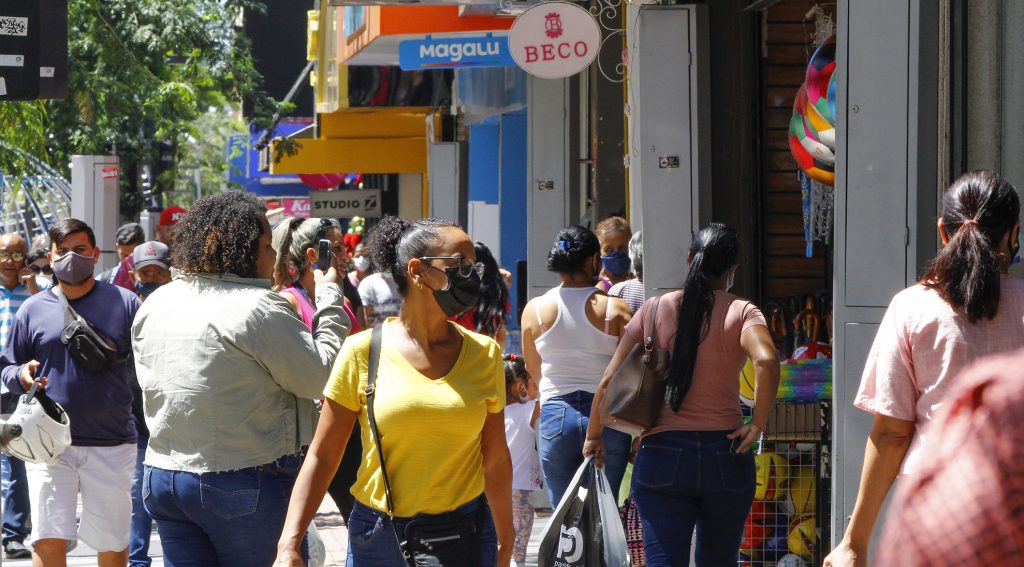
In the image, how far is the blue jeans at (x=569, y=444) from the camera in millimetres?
6852

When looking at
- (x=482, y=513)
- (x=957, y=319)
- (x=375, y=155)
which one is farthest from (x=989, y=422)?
(x=375, y=155)

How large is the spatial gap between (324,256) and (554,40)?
394 cm

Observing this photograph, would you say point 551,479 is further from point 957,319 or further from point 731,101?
point 957,319

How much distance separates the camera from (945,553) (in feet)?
3.71

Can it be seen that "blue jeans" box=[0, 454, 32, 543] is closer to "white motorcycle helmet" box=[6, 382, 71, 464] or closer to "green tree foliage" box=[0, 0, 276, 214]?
"white motorcycle helmet" box=[6, 382, 71, 464]

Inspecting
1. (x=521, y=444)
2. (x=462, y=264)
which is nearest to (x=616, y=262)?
(x=521, y=444)

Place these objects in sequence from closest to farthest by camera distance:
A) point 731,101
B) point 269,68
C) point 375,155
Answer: point 731,101, point 375,155, point 269,68

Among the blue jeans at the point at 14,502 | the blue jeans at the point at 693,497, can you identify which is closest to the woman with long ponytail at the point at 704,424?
the blue jeans at the point at 693,497

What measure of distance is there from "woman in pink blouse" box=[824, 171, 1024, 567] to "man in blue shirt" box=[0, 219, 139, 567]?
3966 millimetres

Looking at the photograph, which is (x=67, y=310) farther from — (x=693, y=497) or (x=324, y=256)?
A: (x=693, y=497)

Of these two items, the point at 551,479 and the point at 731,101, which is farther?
the point at 731,101

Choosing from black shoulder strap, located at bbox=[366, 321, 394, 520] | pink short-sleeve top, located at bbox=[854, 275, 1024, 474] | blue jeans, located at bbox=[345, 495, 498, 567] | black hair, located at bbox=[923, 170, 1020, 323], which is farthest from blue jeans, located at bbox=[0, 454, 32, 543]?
black hair, located at bbox=[923, 170, 1020, 323]

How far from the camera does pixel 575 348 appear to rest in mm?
7020

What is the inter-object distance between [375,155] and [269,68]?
34.9 ft
